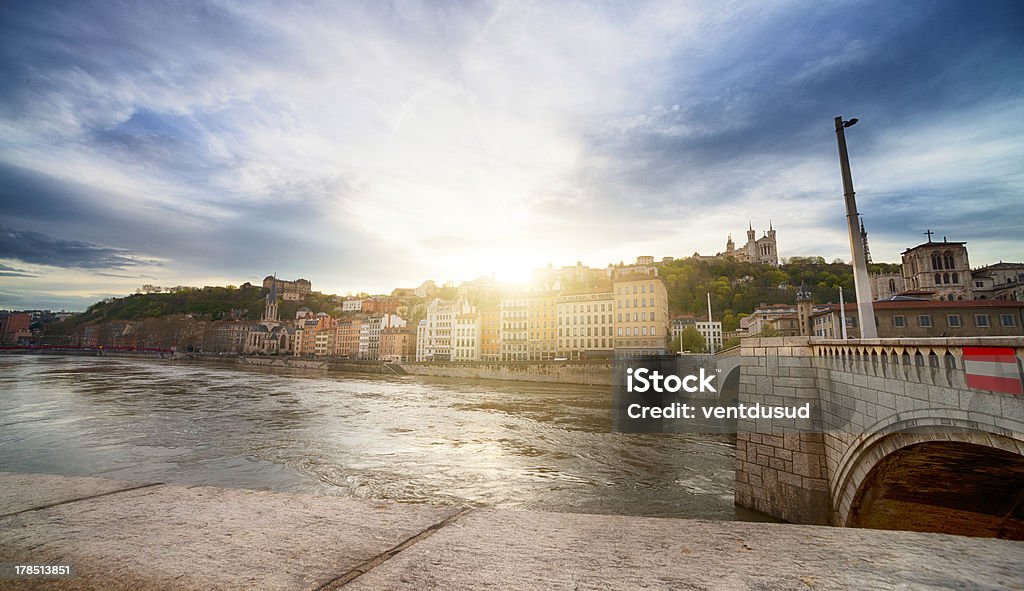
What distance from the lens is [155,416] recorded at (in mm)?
22000

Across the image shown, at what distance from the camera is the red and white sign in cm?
445

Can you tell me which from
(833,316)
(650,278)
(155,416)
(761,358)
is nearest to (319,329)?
(650,278)

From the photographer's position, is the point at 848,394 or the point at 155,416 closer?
the point at 848,394

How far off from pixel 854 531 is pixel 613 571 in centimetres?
172

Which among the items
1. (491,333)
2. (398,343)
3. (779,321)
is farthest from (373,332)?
(779,321)

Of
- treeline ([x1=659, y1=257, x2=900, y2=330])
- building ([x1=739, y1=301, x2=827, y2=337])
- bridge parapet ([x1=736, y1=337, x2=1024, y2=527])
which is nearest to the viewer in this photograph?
bridge parapet ([x1=736, y1=337, x2=1024, y2=527])

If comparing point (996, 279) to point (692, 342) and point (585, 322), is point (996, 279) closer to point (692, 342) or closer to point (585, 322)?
point (692, 342)

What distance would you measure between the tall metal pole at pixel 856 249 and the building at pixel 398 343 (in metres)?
88.7

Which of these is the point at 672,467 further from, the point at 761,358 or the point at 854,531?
the point at 854,531

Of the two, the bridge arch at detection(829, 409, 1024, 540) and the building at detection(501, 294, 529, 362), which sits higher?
the building at detection(501, 294, 529, 362)

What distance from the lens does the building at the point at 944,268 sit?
64.9 metres

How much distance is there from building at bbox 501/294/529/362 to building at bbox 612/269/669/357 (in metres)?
17.9

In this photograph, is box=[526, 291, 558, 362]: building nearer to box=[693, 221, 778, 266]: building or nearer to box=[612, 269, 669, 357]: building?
box=[612, 269, 669, 357]: building

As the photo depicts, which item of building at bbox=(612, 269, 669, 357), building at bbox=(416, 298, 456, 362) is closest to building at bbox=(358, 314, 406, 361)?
building at bbox=(416, 298, 456, 362)
